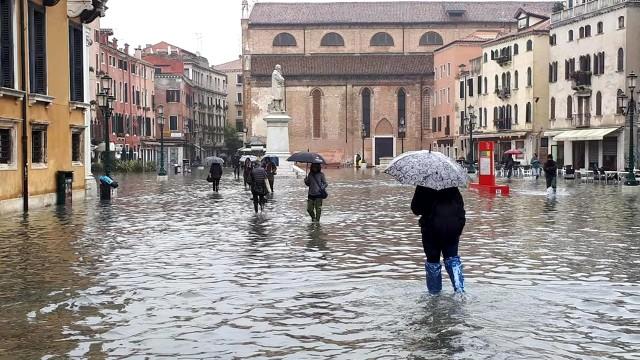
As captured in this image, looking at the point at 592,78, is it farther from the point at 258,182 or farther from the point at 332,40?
the point at 332,40

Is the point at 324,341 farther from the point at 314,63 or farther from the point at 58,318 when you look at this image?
the point at 314,63

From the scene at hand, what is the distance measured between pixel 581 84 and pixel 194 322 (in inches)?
2064

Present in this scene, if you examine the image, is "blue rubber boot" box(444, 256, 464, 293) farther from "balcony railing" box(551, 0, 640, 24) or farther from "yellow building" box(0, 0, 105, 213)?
"balcony railing" box(551, 0, 640, 24)

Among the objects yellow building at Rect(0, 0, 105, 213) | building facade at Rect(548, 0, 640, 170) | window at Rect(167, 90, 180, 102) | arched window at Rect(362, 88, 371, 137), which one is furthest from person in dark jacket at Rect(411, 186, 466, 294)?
window at Rect(167, 90, 180, 102)

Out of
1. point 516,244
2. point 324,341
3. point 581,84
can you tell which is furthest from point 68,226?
point 581,84

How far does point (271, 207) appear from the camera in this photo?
24.2 m

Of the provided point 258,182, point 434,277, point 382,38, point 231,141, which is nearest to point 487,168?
point 258,182

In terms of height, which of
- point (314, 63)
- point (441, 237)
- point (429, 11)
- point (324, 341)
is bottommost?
point (324, 341)

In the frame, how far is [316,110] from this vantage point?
88.2 meters

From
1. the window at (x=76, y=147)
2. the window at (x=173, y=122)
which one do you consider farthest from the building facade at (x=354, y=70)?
the window at (x=76, y=147)

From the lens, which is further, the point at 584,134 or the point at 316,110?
the point at 316,110

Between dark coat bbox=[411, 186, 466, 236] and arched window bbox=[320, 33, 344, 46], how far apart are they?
274 feet

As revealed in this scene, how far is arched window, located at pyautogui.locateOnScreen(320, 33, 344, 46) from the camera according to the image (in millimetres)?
91312

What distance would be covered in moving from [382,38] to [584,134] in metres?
39.5
